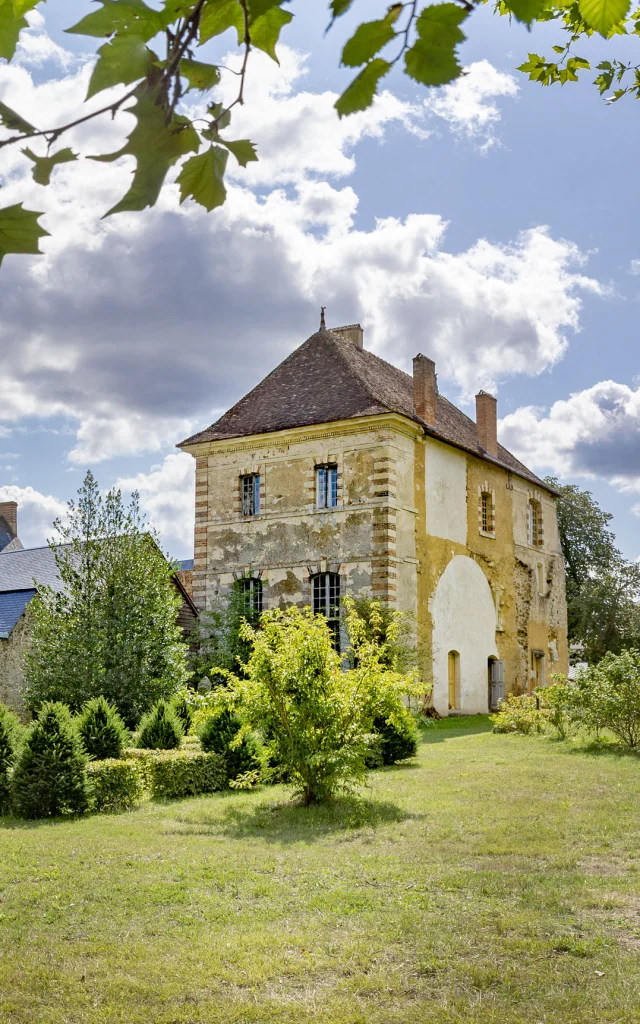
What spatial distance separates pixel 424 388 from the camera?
28031mm

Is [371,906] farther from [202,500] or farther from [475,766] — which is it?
[202,500]

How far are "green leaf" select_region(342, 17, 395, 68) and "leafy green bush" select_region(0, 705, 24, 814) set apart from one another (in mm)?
12655

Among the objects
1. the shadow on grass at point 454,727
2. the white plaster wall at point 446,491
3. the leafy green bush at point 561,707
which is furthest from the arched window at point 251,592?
the leafy green bush at point 561,707

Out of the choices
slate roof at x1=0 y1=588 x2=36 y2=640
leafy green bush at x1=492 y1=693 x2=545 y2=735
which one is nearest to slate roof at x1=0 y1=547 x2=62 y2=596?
slate roof at x1=0 y1=588 x2=36 y2=640

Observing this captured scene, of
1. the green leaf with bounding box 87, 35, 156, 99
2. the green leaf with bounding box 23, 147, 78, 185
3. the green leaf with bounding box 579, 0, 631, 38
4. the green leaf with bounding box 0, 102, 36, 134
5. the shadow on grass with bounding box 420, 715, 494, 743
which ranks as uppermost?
the green leaf with bounding box 579, 0, 631, 38

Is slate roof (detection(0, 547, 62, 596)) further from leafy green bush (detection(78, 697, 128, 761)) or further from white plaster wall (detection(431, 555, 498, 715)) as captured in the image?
leafy green bush (detection(78, 697, 128, 761))

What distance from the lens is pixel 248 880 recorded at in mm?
8352

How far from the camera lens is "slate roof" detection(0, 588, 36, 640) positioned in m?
27.1

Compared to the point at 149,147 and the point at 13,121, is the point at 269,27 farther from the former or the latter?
the point at 13,121

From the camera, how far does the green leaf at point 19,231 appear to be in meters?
1.72

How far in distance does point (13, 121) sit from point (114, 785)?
41.5 ft

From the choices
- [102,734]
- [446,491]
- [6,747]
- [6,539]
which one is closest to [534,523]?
[446,491]

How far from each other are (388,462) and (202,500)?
616cm

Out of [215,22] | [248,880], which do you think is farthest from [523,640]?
[215,22]
